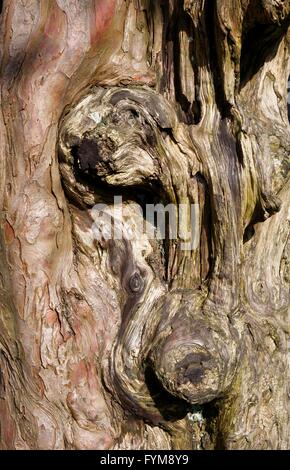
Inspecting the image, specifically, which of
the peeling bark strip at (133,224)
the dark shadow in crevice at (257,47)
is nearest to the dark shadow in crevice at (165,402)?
the peeling bark strip at (133,224)

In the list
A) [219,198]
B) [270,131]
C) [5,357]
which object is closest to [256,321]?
[219,198]

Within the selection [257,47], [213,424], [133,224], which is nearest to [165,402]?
[213,424]

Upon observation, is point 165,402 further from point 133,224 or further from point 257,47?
point 257,47

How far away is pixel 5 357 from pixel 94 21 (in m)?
1.16

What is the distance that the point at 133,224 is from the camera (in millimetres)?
2262

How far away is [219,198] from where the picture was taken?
212cm

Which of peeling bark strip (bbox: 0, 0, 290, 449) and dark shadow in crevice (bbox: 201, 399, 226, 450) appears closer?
peeling bark strip (bbox: 0, 0, 290, 449)

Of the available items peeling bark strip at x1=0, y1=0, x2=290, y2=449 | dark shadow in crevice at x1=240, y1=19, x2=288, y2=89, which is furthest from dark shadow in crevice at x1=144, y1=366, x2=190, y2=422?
dark shadow in crevice at x1=240, y1=19, x2=288, y2=89

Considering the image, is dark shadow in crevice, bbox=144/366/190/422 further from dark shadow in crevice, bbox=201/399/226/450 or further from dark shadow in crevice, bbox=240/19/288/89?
dark shadow in crevice, bbox=240/19/288/89

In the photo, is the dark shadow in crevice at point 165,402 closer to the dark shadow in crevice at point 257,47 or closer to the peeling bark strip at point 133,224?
the peeling bark strip at point 133,224

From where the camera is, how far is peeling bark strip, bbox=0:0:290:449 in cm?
209

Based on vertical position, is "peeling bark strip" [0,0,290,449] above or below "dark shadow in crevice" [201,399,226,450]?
above

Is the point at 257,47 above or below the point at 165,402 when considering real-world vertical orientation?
above

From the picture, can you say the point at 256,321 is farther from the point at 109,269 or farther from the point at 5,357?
the point at 5,357
